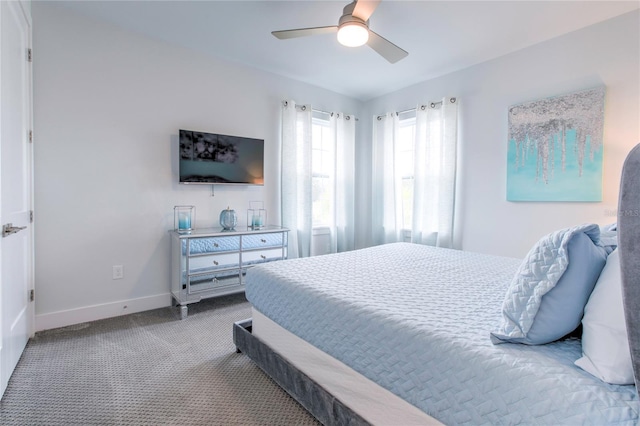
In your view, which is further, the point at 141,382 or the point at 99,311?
the point at 99,311

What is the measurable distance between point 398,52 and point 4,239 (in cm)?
292

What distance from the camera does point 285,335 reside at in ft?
5.57

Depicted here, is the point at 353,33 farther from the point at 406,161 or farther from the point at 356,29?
the point at 406,161

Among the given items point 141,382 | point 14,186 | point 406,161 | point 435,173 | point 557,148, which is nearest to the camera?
point 141,382

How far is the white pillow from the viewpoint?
0.80 meters

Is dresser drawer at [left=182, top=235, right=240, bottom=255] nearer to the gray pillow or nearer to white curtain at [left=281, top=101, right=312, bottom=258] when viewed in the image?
white curtain at [left=281, top=101, right=312, bottom=258]

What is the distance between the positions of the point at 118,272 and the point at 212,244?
894 millimetres

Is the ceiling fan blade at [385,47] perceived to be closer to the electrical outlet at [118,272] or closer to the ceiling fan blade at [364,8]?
the ceiling fan blade at [364,8]

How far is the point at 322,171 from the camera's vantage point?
429 centimetres

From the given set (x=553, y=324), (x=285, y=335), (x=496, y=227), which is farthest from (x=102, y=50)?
(x=496, y=227)

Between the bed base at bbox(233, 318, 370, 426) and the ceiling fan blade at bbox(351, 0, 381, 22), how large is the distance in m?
2.21

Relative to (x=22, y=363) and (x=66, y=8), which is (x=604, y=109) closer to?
(x=66, y=8)

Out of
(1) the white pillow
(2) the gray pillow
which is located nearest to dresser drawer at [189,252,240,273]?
(2) the gray pillow

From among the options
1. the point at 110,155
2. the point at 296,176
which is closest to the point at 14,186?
the point at 110,155
